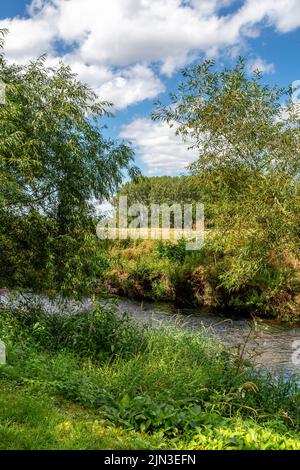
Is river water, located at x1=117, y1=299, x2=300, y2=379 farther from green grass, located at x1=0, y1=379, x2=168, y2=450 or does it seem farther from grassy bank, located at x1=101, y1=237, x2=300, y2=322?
green grass, located at x1=0, y1=379, x2=168, y2=450

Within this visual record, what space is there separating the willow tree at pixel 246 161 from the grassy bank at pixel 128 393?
143 inches

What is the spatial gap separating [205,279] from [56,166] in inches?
387

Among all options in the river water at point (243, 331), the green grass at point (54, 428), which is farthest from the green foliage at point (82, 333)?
the green grass at point (54, 428)

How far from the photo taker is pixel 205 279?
60.2 feet

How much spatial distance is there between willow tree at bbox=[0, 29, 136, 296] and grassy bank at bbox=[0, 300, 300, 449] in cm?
185

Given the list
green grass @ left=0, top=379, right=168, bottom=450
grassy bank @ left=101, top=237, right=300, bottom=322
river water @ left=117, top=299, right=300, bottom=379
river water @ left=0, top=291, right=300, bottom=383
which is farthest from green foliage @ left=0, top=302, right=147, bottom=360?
grassy bank @ left=101, top=237, right=300, bottom=322

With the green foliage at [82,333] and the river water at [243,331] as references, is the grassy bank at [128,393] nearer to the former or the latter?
the green foliage at [82,333]

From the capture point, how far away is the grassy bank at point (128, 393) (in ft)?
14.2

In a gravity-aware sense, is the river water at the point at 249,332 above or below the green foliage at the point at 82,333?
below

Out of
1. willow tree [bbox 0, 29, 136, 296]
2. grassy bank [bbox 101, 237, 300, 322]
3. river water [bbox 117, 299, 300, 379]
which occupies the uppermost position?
willow tree [bbox 0, 29, 136, 296]

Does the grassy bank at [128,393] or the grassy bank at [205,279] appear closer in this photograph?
the grassy bank at [128,393]

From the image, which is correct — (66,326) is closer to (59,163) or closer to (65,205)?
(65,205)

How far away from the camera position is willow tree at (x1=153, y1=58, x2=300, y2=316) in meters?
10.9
